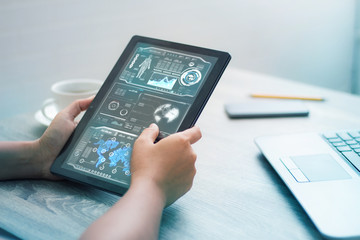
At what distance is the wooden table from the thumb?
0.11m

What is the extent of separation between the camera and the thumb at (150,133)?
60 centimetres

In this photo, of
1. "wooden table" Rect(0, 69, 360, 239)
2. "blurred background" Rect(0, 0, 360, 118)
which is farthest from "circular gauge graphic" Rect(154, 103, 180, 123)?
"blurred background" Rect(0, 0, 360, 118)

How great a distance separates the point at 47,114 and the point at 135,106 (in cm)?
32

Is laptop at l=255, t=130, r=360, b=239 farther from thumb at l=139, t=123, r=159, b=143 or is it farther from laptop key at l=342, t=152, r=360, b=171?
thumb at l=139, t=123, r=159, b=143

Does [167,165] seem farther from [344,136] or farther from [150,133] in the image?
[344,136]

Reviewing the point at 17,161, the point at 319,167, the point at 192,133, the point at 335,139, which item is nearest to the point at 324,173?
the point at 319,167

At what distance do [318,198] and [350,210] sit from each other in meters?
0.05

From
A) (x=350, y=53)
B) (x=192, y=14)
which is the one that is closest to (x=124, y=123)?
(x=192, y=14)

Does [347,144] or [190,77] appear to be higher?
[190,77]

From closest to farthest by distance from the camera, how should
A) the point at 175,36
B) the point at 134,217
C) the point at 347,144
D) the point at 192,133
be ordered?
1. the point at 134,217
2. the point at 192,133
3. the point at 347,144
4. the point at 175,36

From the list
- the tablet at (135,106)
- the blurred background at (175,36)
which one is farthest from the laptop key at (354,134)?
the blurred background at (175,36)

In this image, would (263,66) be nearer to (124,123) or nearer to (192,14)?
(192,14)

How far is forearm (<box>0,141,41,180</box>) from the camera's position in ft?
2.18

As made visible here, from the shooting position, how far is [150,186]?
0.54m
